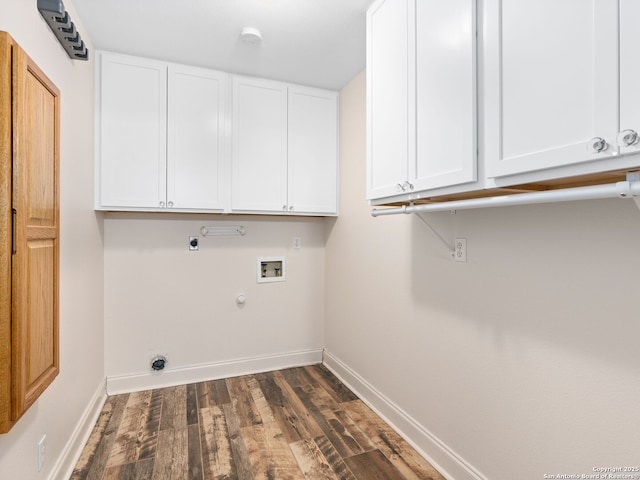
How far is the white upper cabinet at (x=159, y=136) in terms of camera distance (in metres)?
2.37

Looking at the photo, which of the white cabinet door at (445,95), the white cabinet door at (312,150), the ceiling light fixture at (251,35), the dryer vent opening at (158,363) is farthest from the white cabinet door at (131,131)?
the white cabinet door at (445,95)

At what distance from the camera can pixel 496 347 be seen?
153 centimetres

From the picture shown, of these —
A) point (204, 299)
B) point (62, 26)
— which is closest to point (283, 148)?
point (204, 299)

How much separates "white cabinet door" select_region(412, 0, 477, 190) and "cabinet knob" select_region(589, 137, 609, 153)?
1.24 ft

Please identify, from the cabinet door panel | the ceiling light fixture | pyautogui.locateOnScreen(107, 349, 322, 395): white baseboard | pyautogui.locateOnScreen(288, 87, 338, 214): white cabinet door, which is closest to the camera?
the cabinet door panel

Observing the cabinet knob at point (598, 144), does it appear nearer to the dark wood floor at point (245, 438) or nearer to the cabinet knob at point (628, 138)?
the cabinet knob at point (628, 138)

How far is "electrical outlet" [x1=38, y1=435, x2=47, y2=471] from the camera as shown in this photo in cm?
146

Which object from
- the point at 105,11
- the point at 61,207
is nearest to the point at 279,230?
the point at 61,207

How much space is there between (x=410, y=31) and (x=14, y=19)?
61.6 inches

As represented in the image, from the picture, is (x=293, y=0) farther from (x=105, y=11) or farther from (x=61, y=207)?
(x=61, y=207)

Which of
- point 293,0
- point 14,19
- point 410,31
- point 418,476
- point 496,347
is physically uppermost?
point 293,0

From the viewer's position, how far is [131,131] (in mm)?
2420

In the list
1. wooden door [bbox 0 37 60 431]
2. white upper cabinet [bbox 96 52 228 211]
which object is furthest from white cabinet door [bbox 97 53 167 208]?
wooden door [bbox 0 37 60 431]

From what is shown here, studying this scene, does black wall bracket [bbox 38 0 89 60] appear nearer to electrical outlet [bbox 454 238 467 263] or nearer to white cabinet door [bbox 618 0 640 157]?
white cabinet door [bbox 618 0 640 157]
